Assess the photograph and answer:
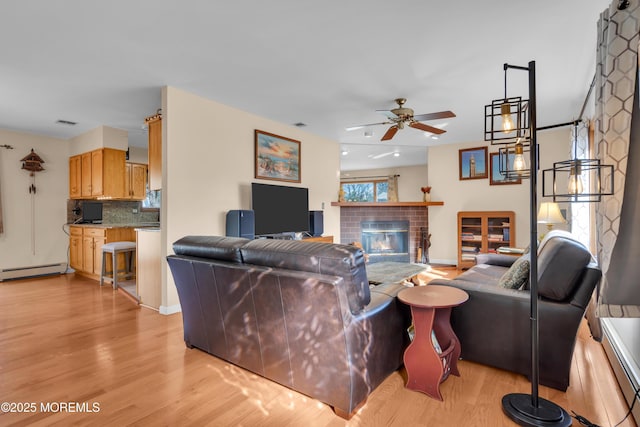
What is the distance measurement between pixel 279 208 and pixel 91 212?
3.47 metres

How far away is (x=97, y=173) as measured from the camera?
5129mm

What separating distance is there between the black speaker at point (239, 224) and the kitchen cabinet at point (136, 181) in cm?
272

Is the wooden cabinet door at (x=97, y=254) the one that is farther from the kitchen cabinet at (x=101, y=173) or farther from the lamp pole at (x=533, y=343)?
the lamp pole at (x=533, y=343)

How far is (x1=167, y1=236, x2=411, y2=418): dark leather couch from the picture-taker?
1.62 metres

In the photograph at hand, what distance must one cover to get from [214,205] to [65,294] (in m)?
2.37

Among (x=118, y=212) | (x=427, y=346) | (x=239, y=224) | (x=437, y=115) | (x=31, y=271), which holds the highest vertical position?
(x=437, y=115)

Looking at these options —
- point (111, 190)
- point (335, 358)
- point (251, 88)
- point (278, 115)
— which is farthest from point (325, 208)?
point (335, 358)

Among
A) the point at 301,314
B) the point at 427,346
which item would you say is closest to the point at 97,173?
the point at 301,314

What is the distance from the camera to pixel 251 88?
3.54 metres

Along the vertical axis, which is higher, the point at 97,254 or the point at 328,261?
the point at 328,261

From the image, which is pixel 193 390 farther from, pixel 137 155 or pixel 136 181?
pixel 137 155

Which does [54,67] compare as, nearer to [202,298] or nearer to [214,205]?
[214,205]

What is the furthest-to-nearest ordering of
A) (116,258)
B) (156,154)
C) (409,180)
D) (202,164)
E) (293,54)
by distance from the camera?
(409,180) → (116,258) → (202,164) → (156,154) → (293,54)

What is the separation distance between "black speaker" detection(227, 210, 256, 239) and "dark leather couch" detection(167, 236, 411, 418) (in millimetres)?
1601
